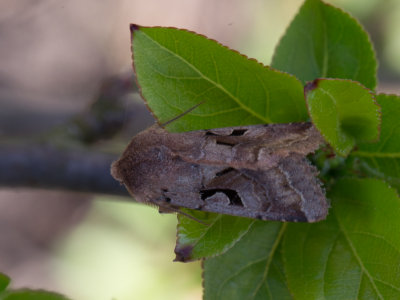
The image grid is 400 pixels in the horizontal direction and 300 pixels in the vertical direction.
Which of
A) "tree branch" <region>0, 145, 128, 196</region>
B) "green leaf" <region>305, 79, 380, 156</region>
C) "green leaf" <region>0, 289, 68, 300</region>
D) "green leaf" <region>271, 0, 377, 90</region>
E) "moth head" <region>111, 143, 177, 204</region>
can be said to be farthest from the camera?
"tree branch" <region>0, 145, 128, 196</region>

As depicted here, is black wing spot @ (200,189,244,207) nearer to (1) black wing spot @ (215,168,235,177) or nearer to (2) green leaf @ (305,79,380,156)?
(1) black wing spot @ (215,168,235,177)

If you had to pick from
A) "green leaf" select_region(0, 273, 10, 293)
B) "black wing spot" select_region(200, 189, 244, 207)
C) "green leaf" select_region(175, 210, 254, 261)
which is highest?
"black wing spot" select_region(200, 189, 244, 207)

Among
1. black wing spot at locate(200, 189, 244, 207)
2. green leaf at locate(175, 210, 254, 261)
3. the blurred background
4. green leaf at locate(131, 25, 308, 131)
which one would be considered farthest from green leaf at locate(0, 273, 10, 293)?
the blurred background

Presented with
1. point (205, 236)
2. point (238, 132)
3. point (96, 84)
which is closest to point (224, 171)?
point (238, 132)

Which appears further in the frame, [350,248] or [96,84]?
[96,84]

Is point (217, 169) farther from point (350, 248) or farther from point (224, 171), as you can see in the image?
point (350, 248)

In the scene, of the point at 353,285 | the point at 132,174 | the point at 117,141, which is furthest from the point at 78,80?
the point at 353,285

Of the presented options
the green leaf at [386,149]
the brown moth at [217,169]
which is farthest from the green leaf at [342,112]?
the brown moth at [217,169]
